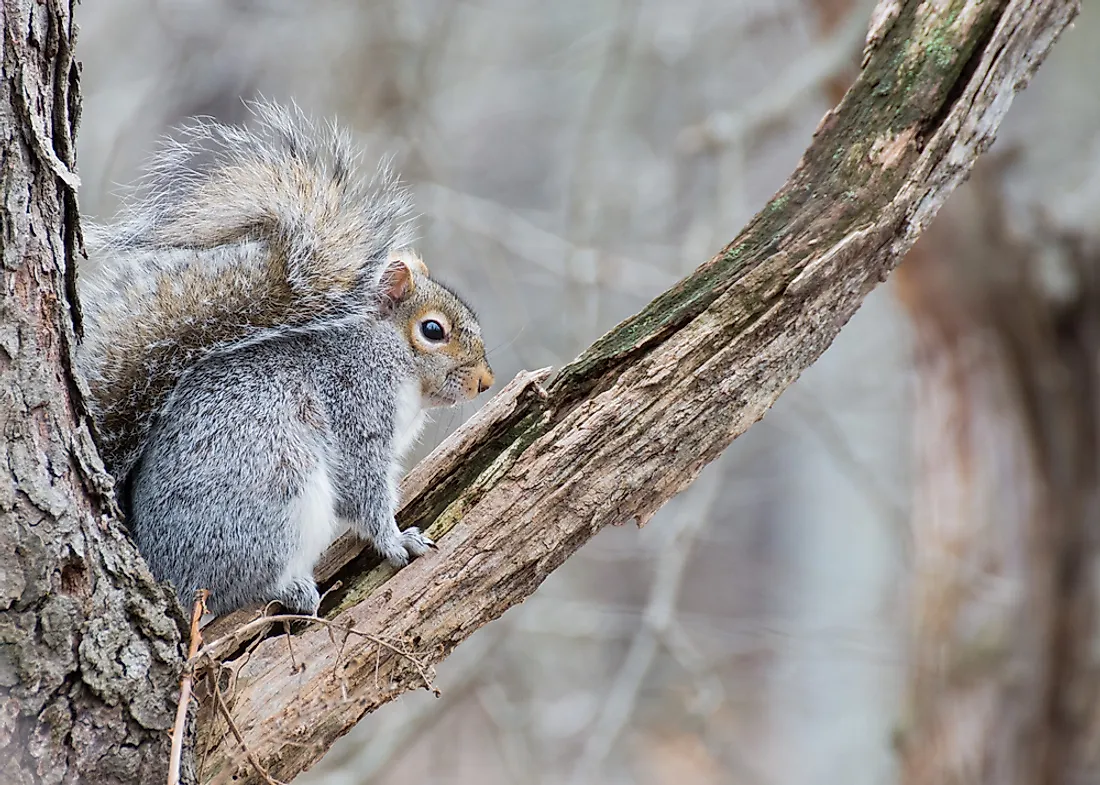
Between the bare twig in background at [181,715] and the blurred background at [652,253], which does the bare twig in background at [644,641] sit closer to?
the blurred background at [652,253]

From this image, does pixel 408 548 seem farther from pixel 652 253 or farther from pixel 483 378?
pixel 652 253

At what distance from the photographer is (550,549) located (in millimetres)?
1555

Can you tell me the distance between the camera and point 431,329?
6.84 ft

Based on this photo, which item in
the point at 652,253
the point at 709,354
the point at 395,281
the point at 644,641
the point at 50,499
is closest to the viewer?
the point at 50,499

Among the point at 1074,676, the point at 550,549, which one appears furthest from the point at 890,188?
the point at 1074,676

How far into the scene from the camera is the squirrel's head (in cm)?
206

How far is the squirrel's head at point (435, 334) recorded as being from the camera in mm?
2059

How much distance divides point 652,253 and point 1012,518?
173 centimetres

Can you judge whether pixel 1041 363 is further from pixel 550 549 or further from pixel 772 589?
pixel 772 589

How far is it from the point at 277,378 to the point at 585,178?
1713 millimetres

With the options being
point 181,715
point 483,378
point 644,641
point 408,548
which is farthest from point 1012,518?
point 181,715

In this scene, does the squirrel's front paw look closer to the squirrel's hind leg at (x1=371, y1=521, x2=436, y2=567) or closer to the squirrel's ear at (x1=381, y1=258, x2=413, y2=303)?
the squirrel's hind leg at (x1=371, y1=521, x2=436, y2=567)

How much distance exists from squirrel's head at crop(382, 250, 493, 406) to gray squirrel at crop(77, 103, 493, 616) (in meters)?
0.07

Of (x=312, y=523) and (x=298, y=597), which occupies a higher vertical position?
(x=312, y=523)
